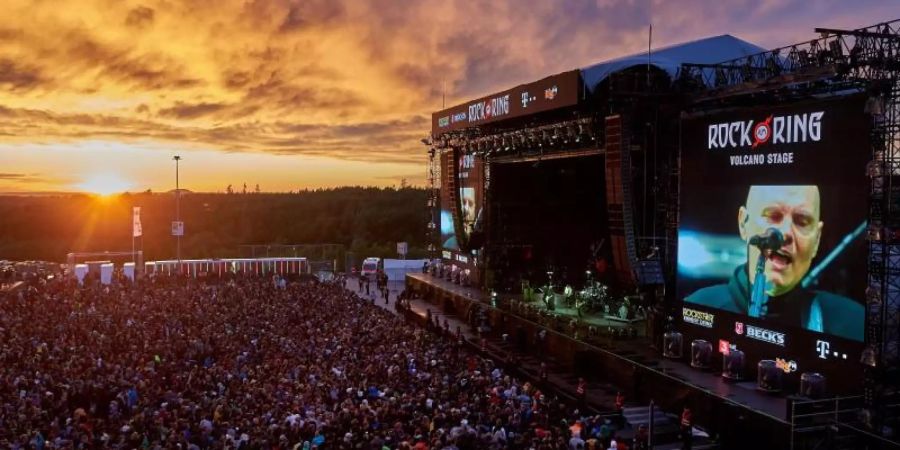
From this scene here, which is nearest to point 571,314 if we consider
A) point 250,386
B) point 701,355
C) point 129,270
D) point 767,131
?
point 701,355

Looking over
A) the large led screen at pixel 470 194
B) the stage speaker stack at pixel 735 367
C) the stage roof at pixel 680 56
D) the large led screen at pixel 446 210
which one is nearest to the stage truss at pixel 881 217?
the stage speaker stack at pixel 735 367

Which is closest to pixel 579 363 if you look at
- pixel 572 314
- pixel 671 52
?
pixel 572 314

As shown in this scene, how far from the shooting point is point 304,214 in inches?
3565

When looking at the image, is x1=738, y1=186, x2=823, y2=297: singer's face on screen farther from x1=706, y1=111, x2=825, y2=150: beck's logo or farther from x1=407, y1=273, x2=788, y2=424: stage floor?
x1=407, y1=273, x2=788, y2=424: stage floor

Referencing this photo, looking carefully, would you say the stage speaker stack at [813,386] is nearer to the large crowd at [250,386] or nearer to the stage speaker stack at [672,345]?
the large crowd at [250,386]

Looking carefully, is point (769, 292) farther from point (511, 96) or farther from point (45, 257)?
point (45, 257)

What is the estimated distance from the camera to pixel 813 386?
13.9 meters

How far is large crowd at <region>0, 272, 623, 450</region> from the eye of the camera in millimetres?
11344

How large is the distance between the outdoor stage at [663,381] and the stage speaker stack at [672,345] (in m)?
0.25

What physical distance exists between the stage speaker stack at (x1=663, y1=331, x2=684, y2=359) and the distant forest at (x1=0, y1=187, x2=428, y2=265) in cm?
4979

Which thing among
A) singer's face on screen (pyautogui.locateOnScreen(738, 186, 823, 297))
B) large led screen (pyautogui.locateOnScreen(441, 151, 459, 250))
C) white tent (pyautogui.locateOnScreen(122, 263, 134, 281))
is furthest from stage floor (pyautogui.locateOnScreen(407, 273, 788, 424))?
white tent (pyautogui.locateOnScreen(122, 263, 134, 281))

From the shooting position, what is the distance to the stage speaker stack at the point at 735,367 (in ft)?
52.3

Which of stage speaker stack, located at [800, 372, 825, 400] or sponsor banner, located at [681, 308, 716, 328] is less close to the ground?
sponsor banner, located at [681, 308, 716, 328]

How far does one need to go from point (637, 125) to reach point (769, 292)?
18.8 ft
